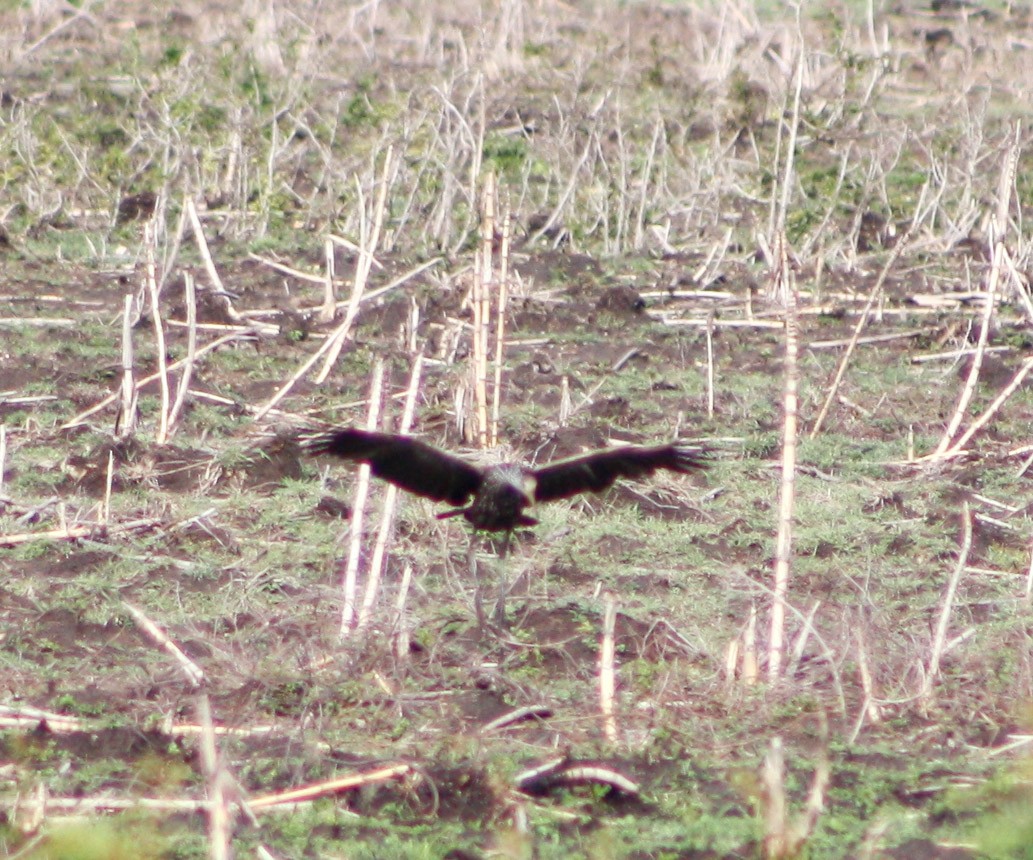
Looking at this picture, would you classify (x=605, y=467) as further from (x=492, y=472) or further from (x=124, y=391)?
(x=124, y=391)

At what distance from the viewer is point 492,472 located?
6.04 metres

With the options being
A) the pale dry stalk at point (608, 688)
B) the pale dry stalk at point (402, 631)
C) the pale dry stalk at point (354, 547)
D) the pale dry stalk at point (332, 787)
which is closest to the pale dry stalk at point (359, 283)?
the pale dry stalk at point (354, 547)

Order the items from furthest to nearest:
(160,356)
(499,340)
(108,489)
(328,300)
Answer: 1. (328,300)
2. (499,340)
3. (160,356)
4. (108,489)

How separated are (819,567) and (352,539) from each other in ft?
6.26

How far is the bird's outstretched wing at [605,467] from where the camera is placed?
5.89 metres

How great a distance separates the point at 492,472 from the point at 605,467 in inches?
14.5

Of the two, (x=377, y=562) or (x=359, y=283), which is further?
(x=359, y=283)

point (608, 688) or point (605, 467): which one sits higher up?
point (605, 467)

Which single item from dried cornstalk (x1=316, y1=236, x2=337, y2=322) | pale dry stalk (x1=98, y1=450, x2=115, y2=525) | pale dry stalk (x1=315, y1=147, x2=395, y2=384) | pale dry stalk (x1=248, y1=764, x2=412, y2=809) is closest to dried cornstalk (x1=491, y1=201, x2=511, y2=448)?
pale dry stalk (x1=315, y1=147, x2=395, y2=384)

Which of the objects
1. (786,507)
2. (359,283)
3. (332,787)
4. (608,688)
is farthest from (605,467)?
(359,283)

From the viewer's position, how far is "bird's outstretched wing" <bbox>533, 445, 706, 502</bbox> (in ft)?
19.3

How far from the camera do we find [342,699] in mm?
5262

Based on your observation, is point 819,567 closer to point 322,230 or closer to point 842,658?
point 842,658

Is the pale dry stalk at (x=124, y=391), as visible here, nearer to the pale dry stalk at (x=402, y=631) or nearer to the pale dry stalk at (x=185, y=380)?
the pale dry stalk at (x=185, y=380)
